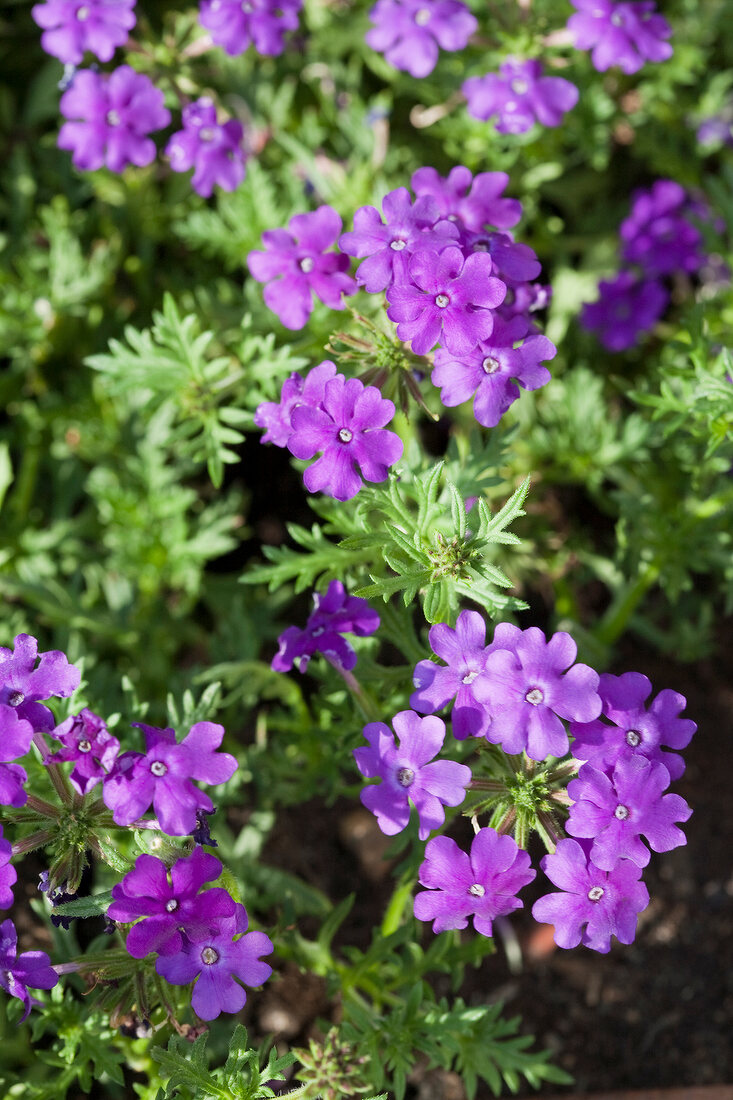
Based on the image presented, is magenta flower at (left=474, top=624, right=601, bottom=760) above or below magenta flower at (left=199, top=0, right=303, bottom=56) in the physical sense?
below

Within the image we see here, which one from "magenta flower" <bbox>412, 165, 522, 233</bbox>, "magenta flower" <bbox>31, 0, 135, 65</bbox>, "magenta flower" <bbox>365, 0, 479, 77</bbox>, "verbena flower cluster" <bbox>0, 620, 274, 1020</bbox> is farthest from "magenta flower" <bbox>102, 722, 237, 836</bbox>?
"magenta flower" <bbox>365, 0, 479, 77</bbox>

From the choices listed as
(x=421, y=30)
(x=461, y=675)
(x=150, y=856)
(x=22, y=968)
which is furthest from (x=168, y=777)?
(x=421, y=30)

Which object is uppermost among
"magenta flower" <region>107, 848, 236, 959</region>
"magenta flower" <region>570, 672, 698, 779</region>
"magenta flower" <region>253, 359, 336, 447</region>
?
"magenta flower" <region>253, 359, 336, 447</region>

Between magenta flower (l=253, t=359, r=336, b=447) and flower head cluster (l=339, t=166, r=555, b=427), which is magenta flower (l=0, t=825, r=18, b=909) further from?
flower head cluster (l=339, t=166, r=555, b=427)

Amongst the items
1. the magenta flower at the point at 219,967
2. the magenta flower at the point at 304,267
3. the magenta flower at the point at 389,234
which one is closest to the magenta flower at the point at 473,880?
the magenta flower at the point at 219,967

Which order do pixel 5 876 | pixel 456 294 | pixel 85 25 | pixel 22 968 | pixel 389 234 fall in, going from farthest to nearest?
pixel 85 25
pixel 389 234
pixel 456 294
pixel 22 968
pixel 5 876

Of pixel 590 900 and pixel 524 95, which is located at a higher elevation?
pixel 524 95

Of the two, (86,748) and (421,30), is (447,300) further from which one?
(421,30)
